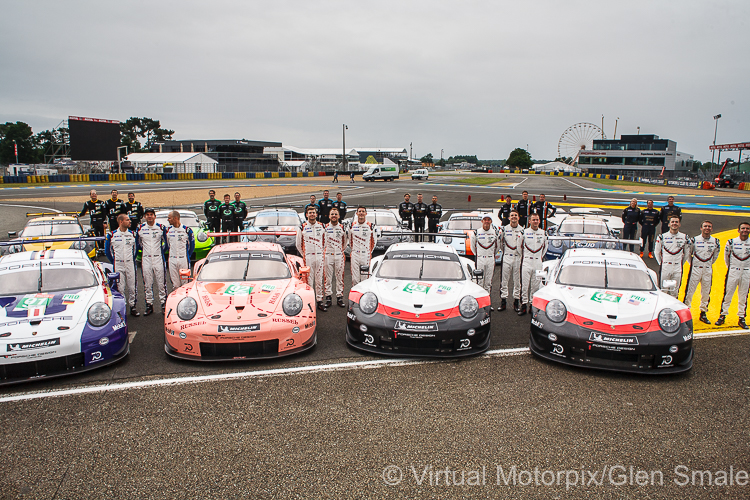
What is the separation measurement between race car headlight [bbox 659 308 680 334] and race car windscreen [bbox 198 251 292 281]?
15.7 feet

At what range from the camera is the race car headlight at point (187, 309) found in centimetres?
570

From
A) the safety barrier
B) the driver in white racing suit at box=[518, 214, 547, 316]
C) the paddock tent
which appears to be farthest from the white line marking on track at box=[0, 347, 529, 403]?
the paddock tent

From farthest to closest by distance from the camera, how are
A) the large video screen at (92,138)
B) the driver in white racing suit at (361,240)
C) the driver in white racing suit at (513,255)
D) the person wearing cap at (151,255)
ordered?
the large video screen at (92,138) < the driver in white racing suit at (361,240) < the driver in white racing suit at (513,255) < the person wearing cap at (151,255)

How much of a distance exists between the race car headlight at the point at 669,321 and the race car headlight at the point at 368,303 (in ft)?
10.9

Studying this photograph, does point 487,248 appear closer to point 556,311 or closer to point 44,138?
point 556,311

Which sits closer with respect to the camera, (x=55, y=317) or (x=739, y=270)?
(x=55, y=317)

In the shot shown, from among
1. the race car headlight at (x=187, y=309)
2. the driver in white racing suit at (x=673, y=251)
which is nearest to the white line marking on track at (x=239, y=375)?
the race car headlight at (x=187, y=309)

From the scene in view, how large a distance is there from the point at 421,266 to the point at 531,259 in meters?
2.37

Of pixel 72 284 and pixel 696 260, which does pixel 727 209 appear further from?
pixel 72 284

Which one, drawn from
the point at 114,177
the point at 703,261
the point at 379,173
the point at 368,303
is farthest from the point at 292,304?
the point at 114,177

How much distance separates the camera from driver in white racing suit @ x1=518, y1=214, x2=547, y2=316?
8.12 metres

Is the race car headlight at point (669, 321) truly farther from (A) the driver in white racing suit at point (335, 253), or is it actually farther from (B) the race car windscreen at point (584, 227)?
(B) the race car windscreen at point (584, 227)

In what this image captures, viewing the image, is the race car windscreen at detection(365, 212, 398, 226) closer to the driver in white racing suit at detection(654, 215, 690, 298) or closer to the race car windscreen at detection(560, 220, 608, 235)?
the race car windscreen at detection(560, 220, 608, 235)

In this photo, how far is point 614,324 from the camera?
536 centimetres
